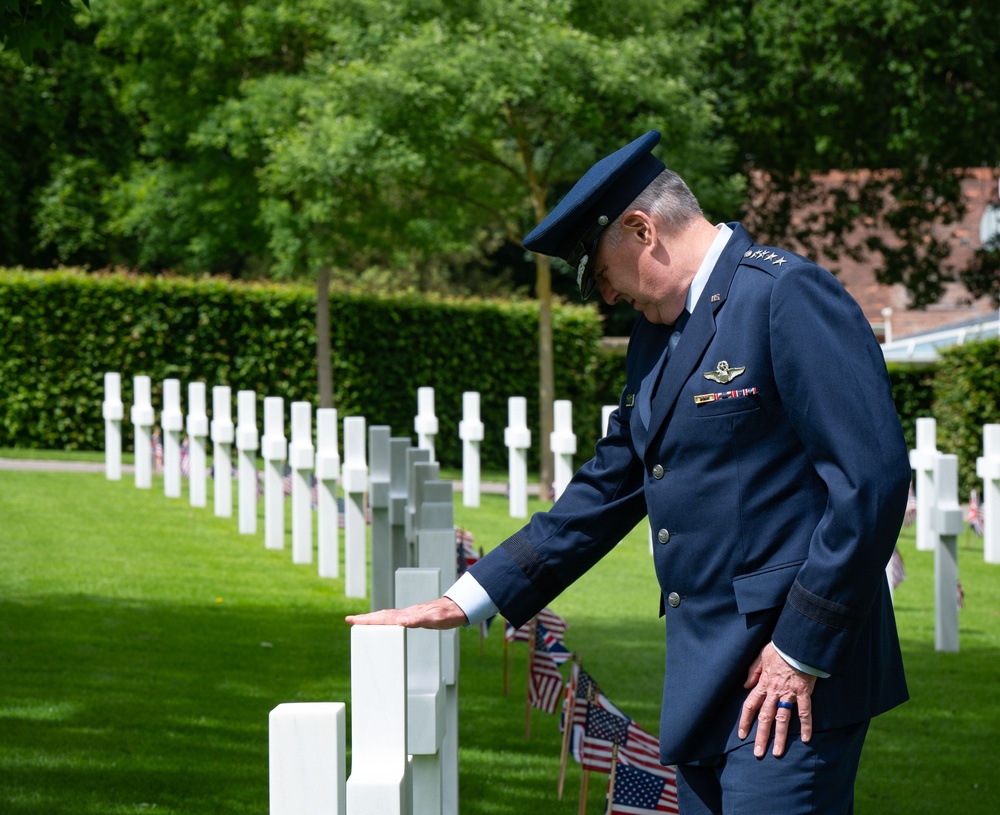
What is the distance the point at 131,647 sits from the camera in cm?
729

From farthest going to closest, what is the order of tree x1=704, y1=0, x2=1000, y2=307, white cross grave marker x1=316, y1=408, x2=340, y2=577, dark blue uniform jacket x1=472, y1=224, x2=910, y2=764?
tree x1=704, y1=0, x2=1000, y2=307 → white cross grave marker x1=316, y1=408, x2=340, y2=577 → dark blue uniform jacket x1=472, y1=224, x2=910, y2=764

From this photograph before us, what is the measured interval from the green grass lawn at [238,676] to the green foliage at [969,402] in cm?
695

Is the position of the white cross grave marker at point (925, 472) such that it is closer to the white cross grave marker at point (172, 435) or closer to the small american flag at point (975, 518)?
the small american flag at point (975, 518)

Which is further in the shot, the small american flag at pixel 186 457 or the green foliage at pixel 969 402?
the green foliage at pixel 969 402

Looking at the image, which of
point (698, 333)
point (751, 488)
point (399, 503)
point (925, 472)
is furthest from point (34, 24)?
point (925, 472)

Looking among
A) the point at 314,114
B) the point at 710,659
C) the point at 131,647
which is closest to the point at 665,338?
the point at 710,659

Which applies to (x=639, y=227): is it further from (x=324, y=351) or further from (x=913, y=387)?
(x=913, y=387)

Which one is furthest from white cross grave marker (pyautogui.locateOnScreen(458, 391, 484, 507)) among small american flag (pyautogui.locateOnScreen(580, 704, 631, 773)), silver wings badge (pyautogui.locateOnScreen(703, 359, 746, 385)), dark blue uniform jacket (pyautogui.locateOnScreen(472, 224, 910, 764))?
silver wings badge (pyautogui.locateOnScreen(703, 359, 746, 385))

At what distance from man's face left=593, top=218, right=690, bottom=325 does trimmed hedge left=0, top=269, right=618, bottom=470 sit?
1739 cm

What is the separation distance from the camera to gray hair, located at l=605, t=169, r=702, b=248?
2762 millimetres

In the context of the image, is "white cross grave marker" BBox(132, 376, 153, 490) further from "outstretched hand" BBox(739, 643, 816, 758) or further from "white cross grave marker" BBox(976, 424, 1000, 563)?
"outstretched hand" BBox(739, 643, 816, 758)

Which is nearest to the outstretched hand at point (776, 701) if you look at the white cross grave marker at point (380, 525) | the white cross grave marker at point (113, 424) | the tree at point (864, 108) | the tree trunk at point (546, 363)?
the white cross grave marker at point (380, 525)

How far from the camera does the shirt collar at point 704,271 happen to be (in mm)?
2787

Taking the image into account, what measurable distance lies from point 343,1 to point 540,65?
132 inches
